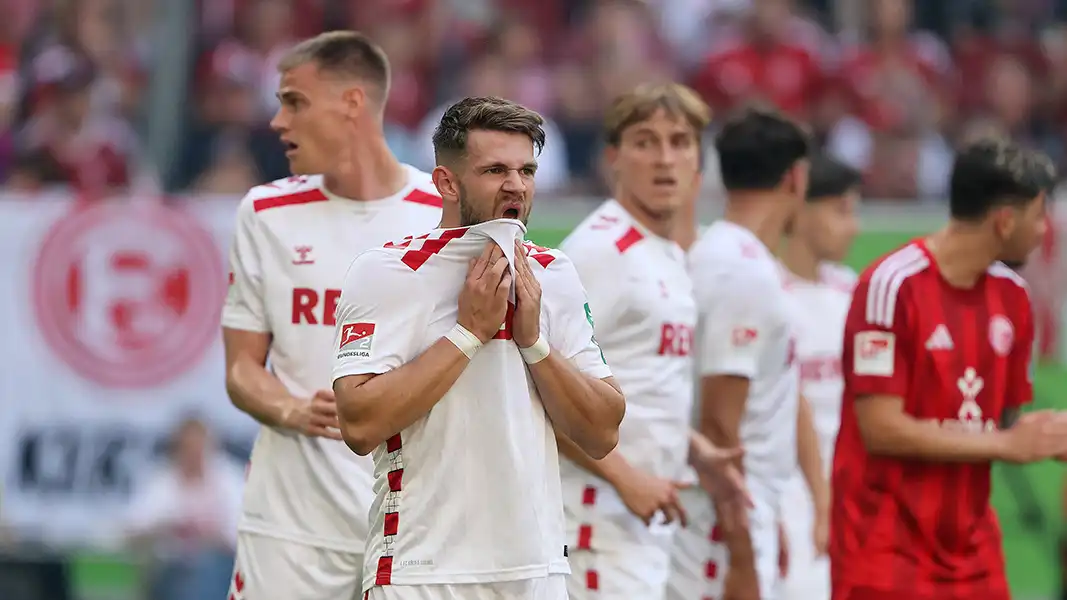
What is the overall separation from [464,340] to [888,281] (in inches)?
100.0

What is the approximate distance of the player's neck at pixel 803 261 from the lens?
9742mm

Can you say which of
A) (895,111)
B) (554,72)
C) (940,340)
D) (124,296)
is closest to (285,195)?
(940,340)

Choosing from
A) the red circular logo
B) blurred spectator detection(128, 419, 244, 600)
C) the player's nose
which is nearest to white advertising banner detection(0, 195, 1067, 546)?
the red circular logo

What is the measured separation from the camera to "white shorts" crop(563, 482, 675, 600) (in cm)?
673

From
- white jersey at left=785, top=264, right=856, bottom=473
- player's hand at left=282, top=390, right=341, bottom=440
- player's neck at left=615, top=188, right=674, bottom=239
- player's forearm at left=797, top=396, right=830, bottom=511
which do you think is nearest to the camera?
player's hand at left=282, top=390, right=341, bottom=440

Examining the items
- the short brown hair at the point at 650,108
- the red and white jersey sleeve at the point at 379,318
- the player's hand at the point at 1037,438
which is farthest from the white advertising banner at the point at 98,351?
the red and white jersey sleeve at the point at 379,318

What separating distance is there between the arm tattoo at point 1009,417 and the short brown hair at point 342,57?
288 cm

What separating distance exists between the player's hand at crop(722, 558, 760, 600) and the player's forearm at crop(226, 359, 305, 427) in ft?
7.70

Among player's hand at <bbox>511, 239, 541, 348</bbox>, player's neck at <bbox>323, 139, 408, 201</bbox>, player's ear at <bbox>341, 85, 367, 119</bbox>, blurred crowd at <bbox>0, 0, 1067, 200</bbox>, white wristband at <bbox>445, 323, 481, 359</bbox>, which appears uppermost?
blurred crowd at <bbox>0, 0, 1067, 200</bbox>

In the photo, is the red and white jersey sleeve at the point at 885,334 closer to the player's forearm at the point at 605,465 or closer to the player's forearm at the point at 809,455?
the player's forearm at the point at 605,465

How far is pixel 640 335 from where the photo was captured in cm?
683

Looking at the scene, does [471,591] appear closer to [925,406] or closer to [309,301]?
[309,301]

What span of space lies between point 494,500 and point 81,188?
8156 mm

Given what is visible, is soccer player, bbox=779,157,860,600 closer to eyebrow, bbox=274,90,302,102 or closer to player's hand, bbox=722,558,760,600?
player's hand, bbox=722,558,760,600
